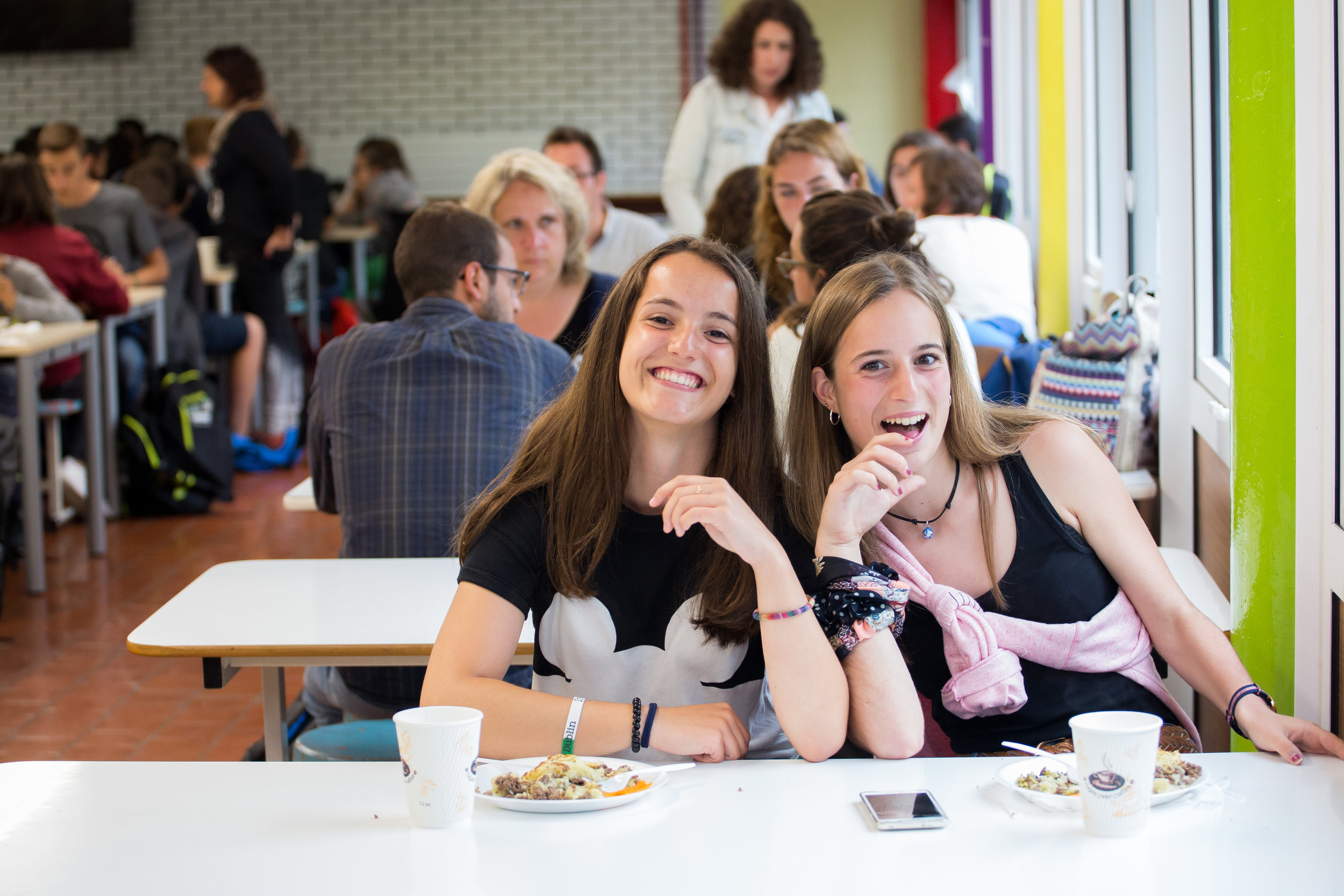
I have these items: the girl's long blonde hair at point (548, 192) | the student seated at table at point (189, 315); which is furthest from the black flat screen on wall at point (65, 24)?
the girl's long blonde hair at point (548, 192)

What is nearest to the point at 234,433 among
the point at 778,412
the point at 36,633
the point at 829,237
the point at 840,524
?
the point at 36,633

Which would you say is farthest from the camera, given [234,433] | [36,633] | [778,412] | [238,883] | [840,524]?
[234,433]

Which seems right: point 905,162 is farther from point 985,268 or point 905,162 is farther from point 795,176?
point 795,176

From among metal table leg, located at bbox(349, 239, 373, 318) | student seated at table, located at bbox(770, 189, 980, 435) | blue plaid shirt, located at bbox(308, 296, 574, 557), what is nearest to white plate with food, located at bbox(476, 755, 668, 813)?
blue plaid shirt, located at bbox(308, 296, 574, 557)

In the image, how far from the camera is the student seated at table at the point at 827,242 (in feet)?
9.30

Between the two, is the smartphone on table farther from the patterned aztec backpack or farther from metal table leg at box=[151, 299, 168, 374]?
metal table leg at box=[151, 299, 168, 374]

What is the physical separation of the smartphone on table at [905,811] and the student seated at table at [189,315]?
4.89 m

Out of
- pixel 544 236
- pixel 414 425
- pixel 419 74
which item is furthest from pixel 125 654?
pixel 419 74

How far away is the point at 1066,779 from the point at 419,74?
33.7 feet

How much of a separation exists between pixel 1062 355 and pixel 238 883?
2572 mm

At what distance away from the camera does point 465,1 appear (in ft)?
34.9

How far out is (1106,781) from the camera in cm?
122

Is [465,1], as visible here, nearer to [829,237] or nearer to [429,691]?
[829,237]

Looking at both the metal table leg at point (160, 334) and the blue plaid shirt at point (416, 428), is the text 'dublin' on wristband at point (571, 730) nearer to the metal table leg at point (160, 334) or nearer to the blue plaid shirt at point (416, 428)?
the blue plaid shirt at point (416, 428)
